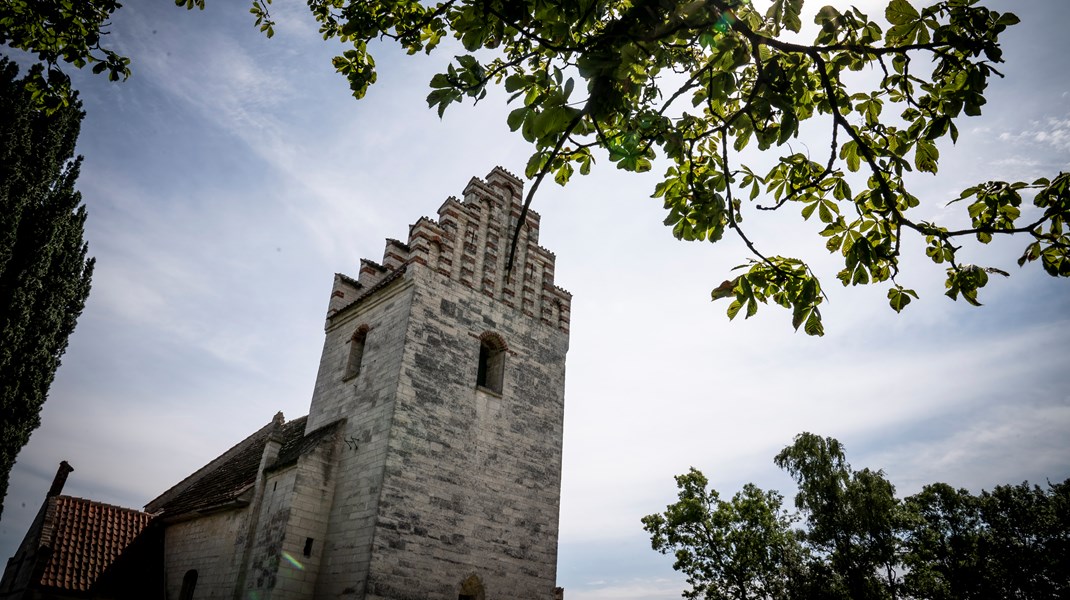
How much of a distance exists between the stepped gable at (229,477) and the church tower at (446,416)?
1.90 m

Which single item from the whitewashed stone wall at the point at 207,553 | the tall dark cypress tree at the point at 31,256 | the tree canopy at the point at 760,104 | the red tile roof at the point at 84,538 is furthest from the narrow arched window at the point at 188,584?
the tree canopy at the point at 760,104

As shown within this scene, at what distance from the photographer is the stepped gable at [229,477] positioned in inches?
571

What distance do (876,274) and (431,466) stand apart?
10.5 metres

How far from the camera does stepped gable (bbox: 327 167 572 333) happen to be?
14711 mm

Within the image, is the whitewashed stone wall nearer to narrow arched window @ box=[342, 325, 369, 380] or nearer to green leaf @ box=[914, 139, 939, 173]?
narrow arched window @ box=[342, 325, 369, 380]

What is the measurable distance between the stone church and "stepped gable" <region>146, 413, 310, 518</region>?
0.52 ft

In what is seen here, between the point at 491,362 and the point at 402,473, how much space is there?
167 inches

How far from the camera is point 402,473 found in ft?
39.4

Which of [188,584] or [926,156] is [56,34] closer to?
[926,156]

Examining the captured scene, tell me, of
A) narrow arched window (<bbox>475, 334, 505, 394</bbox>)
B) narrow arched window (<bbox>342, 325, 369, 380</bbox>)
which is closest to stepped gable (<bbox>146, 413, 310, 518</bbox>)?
narrow arched window (<bbox>342, 325, 369, 380</bbox>)

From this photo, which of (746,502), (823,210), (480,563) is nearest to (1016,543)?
(746,502)

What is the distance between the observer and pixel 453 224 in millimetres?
15320

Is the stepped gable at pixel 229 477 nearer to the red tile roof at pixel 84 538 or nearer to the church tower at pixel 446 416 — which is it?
the red tile roof at pixel 84 538

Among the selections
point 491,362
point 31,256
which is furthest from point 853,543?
point 31,256
